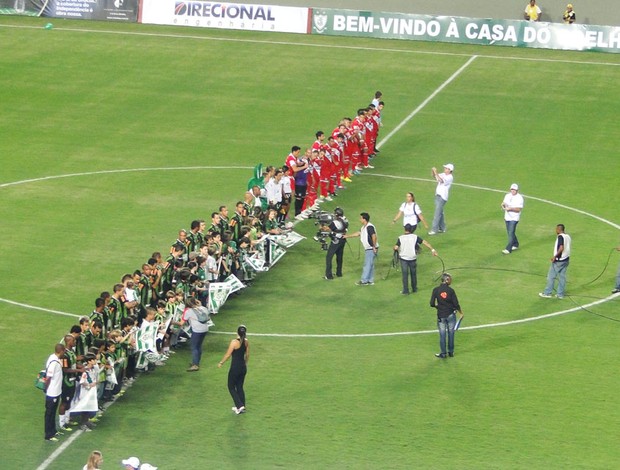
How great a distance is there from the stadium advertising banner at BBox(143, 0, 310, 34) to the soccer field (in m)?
1.26

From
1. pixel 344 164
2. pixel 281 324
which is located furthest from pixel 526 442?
pixel 344 164

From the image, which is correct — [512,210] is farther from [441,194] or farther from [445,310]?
[445,310]

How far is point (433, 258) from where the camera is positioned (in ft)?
111

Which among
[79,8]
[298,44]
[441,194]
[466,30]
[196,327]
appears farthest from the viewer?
[79,8]

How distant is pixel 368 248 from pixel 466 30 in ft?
97.8

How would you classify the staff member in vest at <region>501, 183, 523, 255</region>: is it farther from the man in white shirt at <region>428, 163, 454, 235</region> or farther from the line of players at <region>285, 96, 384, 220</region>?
the line of players at <region>285, 96, 384, 220</region>

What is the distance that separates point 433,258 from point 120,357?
11.3 metres

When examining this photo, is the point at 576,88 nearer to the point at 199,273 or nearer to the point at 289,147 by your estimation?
the point at 289,147

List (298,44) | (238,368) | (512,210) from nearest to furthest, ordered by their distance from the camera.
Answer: (238,368), (512,210), (298,44)

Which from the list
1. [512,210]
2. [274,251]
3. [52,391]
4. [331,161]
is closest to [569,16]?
[331,161]

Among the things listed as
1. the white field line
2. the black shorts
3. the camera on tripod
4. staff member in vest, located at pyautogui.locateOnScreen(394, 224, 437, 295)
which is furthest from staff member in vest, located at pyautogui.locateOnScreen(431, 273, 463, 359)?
the white field line

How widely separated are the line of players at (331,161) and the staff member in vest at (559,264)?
8508 millimetres

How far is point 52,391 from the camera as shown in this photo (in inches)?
915

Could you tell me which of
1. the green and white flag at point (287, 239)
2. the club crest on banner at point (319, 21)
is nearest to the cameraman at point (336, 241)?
the green and white flag at point (287, 239)
